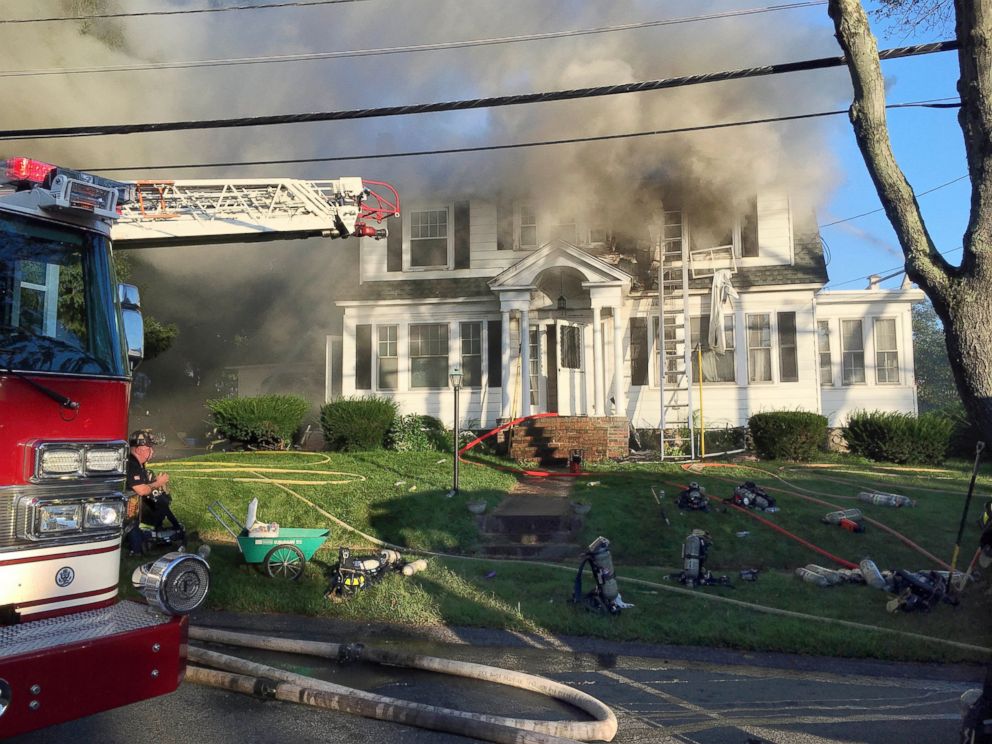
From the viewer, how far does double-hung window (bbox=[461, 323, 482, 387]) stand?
634 inches

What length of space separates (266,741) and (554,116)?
1304 centimetres

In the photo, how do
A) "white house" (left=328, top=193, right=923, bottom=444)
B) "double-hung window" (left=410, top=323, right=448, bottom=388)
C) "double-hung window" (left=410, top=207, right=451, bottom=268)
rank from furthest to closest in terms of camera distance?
"double-hung window" (left=410, top=207, right=451, bottom=268) → "double-hung window" (left=410, top=323, right=448, bottom=388) → "white house" (left=328, top=193, right=923, bottom=444)

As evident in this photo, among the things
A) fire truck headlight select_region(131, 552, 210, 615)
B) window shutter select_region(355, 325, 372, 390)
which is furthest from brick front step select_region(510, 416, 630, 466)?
fire truck headlight select_region(131, 552, 210, 615)

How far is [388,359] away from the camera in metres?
16.4

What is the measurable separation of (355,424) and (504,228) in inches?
205

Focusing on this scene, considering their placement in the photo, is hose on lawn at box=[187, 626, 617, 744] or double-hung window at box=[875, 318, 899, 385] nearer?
hose on lawn at box=[187, 626, 617, 744]

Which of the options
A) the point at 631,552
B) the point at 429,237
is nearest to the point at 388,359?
the point at 429,237

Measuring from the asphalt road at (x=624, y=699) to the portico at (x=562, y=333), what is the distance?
8.74 meters

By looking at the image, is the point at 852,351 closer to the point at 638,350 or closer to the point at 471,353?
the point at 638,350

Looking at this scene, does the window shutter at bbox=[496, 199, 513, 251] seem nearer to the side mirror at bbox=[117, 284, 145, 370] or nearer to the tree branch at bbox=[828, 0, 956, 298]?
the tree branch at bbox=[828, 0, 956, 298]

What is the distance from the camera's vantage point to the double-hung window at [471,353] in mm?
16094

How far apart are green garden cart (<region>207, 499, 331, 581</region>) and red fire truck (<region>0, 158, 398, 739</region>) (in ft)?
12.5

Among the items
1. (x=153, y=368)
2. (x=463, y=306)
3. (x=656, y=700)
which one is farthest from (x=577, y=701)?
(x=153, y=368)

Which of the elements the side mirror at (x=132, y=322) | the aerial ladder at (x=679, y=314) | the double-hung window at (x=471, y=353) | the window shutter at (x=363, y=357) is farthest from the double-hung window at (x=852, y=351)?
the side mirror at (x=132, y=322)
